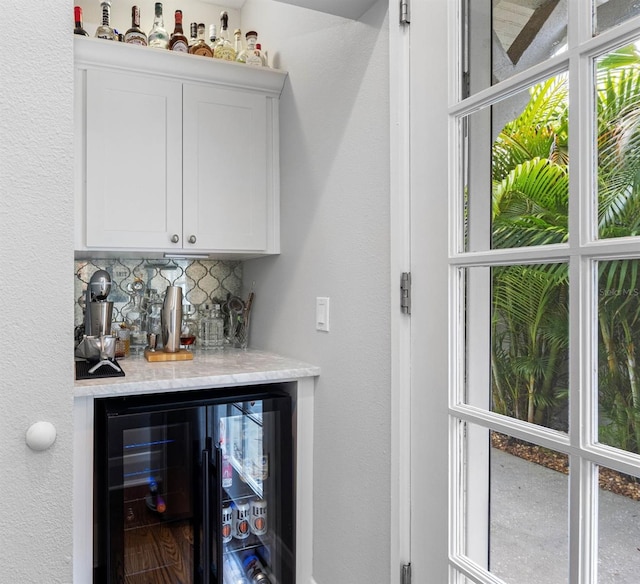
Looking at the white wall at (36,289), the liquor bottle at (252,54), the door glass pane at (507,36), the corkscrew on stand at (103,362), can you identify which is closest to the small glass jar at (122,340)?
the corkscrew on stand at (103,362)

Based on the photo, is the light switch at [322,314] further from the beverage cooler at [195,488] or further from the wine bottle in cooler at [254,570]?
the wine bottle in cooler at [254,570]

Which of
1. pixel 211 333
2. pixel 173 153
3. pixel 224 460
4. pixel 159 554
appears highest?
pixel 173 153

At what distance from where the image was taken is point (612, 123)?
0.85 m

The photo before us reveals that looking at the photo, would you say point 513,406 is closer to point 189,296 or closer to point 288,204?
point 288,204

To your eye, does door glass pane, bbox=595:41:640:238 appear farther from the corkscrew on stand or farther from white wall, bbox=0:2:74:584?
the corkscrew on stand

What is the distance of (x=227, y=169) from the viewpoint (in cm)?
223

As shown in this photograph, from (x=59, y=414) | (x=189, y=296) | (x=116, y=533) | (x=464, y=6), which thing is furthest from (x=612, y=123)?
(x=189, y=296)

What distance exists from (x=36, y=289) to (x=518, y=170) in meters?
1.20

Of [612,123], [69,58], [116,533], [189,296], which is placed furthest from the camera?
[189,296]

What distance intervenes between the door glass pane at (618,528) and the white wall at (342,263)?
664 millimetres

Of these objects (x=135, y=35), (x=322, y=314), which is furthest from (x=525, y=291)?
(x=135, y=35)

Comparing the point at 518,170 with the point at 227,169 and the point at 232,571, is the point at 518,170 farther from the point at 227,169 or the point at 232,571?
the point at 232,571

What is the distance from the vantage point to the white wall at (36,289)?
125cm

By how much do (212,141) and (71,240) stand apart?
103cm
